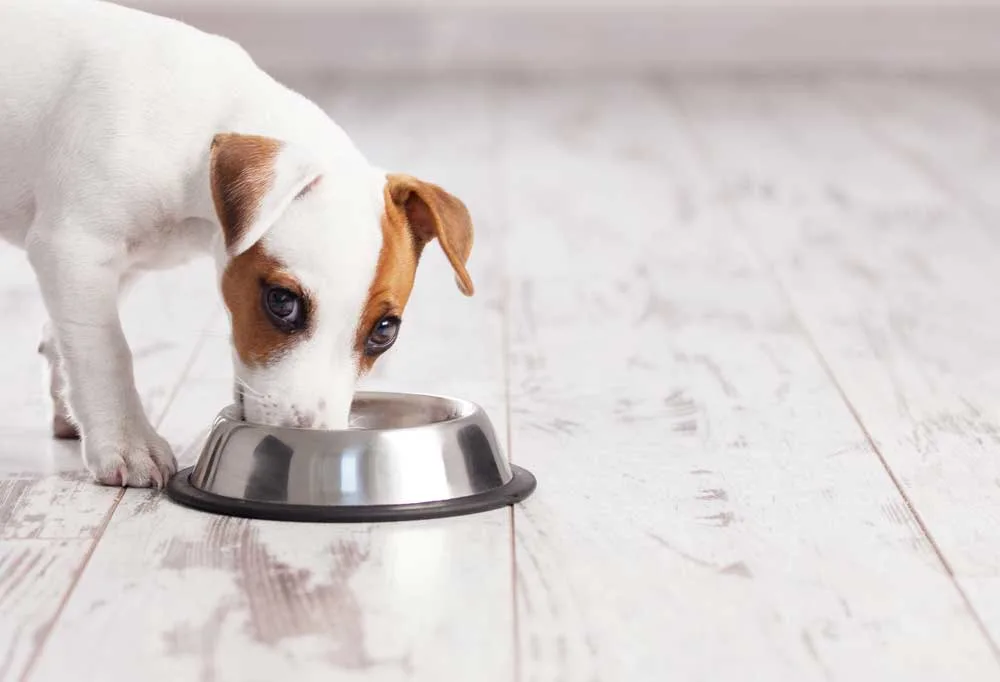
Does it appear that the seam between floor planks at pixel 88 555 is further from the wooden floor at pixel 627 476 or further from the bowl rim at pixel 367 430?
the bowl rim at pixel 367 430

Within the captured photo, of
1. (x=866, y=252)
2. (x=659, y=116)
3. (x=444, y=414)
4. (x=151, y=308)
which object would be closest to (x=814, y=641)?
(x=444, y=414)

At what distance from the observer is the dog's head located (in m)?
2.03

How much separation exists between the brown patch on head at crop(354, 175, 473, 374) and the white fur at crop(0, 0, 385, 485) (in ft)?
0.07

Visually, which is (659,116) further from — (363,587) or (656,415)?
(363,587)

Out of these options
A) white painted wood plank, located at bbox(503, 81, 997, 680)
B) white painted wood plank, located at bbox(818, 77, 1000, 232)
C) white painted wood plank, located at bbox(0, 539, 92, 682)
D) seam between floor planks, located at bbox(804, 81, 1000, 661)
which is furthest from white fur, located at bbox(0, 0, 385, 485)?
white painted wood plank, located at bbox(818, 77, 1000, 232)

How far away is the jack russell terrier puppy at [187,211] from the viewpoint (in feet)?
6.72

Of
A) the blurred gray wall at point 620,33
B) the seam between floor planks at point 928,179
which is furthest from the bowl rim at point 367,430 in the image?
the blurred gray wall at point 620,33

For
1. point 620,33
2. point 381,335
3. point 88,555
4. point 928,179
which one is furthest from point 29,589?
point 620,33

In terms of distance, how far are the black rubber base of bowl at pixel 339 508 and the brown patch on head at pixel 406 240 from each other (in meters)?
0.19

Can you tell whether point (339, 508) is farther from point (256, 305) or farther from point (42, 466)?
point (42, 466)

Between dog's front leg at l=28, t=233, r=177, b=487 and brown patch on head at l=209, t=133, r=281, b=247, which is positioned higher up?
brown patch on head at l=209, t=133, r=281, b=247

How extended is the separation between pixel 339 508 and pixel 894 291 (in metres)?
1.98

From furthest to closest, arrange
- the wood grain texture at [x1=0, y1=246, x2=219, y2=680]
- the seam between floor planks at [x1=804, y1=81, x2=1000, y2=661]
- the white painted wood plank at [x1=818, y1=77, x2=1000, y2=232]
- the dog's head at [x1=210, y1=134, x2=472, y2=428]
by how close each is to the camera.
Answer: the white painted wood plank at [x1=818, y1=77, x2=1000, y2=232] → the dog's head at [x1=210, y1=134, x2=472, y2=428] → the seam between floor planks at [x1=804, y1=81, x2=1000, y2=661] → the wood grain texture at [x1=0, y1=246, x2=219, y2=680]

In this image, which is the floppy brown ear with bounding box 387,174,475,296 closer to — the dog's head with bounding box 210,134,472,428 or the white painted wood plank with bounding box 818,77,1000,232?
the dog's head with bounding box 210,134,472,428
